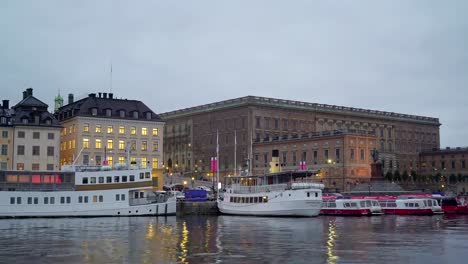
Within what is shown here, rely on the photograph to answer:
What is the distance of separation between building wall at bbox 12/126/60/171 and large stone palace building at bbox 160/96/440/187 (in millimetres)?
57856

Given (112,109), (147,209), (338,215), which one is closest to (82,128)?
(112,109)

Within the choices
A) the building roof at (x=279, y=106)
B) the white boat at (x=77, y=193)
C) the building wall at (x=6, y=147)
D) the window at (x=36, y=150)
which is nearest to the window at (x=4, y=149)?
the building wall at (x=6, y=147)

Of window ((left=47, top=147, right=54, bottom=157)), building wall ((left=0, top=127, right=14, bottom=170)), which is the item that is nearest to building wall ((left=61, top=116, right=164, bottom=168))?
window ((left=47, top=147, right=54, bottom=157))

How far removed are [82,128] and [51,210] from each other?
36524 mm

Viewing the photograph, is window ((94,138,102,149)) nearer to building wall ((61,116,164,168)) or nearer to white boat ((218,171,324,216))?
building wall ((61,116,164,168))

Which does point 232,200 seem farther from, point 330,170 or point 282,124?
point 282,124

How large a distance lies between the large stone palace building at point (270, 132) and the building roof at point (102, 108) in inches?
1627

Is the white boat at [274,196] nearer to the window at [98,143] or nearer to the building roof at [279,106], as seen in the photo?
the window at [98,143]

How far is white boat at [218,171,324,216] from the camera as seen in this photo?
248 feet

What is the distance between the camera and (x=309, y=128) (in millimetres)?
174000

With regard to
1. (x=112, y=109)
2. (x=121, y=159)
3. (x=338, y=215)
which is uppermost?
(x=112, y=109)

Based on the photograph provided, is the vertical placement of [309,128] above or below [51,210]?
above

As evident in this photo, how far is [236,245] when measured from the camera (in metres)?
40.3

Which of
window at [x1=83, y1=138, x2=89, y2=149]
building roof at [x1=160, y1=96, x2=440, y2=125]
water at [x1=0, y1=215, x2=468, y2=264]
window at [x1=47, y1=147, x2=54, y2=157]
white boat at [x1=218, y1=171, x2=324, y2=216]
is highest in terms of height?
building roof at [x1=160, y1=96, x2=440, y2=125]
